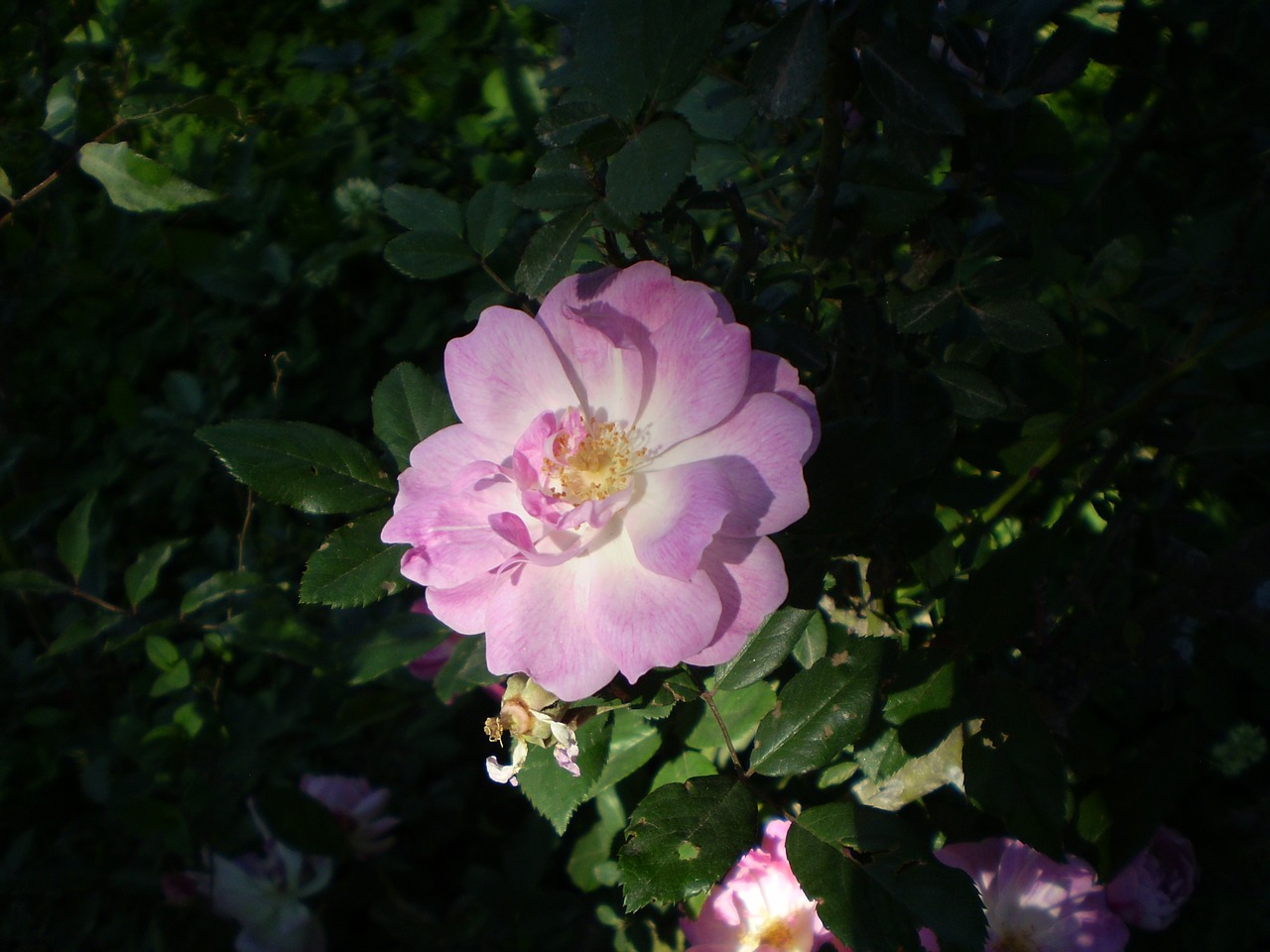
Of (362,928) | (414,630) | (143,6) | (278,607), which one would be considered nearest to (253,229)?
(143,6)

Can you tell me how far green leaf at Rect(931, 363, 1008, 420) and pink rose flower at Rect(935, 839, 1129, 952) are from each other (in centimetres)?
44

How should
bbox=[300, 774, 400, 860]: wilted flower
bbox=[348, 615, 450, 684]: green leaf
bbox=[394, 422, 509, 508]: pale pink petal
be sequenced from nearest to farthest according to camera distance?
bbox=[394, 422, 509, 508]: pale pink petal
bbox=[348, 615, 450, 684]: green leaf
bbox=[300, 774, 400, 860]: wilted flower

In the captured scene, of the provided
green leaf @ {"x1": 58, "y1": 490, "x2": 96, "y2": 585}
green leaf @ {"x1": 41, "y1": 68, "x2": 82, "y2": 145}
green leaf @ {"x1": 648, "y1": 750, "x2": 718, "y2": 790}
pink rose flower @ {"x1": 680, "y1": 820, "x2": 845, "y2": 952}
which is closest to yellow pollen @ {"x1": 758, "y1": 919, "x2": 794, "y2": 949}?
pink rose flower @ {"x1": 680, "y1": 820, "x2": 845, "y2": 952}

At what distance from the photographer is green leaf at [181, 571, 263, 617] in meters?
1.21

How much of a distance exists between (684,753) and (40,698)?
1.25 meters

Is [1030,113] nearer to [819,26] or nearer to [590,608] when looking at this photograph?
[819,26]

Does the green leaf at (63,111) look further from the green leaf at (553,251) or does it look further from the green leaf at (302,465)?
the green leaf at (553,251)

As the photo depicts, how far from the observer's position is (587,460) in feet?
2.43

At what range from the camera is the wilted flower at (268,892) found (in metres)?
1.26

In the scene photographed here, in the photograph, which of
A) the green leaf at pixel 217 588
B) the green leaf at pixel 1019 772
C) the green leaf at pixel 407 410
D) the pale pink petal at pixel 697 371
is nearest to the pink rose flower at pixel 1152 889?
the green leaf at pixel 1019 772

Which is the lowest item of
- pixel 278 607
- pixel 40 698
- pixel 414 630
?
pixel 40 698

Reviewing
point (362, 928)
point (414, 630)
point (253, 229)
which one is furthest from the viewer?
point (253, 229)

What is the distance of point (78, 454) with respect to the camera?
2090mm

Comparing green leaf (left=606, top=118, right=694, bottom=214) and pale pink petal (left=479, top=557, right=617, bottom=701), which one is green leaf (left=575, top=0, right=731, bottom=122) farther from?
pale pink petal (left=479, top=557, right=617, bottom=701)
